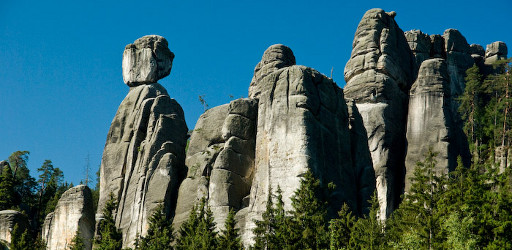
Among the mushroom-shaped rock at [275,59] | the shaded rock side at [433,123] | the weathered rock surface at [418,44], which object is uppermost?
the weathered rock surface at [418,44]

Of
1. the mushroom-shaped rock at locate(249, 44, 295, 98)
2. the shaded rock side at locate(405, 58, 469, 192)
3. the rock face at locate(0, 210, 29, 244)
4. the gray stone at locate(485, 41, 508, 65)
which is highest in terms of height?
the gray stone at locate(485, 41, 508, 65)

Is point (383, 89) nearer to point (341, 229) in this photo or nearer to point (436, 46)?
point (436, 46)

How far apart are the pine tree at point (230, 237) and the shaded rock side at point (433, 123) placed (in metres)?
18.8

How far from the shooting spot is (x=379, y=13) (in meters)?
84.4

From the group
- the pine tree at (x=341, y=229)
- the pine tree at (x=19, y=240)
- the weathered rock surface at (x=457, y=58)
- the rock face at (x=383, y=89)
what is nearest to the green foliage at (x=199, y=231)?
the pine tree at (x=341, y=229)

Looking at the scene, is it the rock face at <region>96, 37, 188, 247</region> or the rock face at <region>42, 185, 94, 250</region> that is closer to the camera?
the rock face at <region>96, 37, 188, 247</region>

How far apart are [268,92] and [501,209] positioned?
20.3 meters

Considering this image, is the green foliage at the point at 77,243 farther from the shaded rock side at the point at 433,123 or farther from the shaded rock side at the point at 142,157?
the shaded rock side at the point at 433,123

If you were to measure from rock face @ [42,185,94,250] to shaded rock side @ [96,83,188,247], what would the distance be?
146 centimetres

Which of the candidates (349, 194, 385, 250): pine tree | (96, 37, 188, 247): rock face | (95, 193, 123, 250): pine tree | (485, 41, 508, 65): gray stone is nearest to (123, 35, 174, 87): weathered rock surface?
(96, 37, 188, 247): rock face

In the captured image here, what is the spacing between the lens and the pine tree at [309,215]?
57812 mm

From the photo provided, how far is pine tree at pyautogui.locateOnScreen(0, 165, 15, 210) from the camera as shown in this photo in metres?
93.9

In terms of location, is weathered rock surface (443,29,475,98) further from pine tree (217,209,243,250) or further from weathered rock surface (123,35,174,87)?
pine tree (217,209,243,250)

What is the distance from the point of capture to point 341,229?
5847cm
